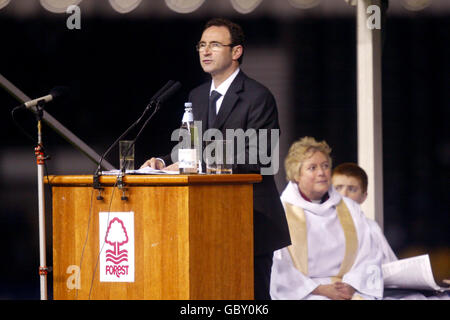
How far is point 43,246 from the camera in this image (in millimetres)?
3057

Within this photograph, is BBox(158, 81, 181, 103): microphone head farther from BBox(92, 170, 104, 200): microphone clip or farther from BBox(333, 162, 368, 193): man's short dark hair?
BBox(333, 162, 368, 193): man's short dark hair

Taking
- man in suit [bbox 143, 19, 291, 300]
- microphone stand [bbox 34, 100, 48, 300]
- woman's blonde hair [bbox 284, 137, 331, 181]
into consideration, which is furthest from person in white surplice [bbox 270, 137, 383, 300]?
microphone stand [bbox 34, 100, 48, 300]

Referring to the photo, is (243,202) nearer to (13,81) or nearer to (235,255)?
(235,255)

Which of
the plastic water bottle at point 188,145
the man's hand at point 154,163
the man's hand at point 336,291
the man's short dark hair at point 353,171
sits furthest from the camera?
the man's short dark hair at point 353,171

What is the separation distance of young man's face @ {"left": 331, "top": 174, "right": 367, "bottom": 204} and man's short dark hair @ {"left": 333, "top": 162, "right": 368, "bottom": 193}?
0.02 metres

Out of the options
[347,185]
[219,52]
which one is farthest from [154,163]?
[347,185]

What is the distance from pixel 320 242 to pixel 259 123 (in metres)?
1.57

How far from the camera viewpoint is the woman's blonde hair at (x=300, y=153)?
4945mm

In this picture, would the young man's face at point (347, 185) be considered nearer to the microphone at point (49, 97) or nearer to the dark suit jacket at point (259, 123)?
the dark suit jacket at point (259, 123)

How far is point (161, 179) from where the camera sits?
275 centimetres

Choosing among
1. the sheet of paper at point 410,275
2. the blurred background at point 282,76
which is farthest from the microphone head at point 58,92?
the sheet of paper at point 410,275

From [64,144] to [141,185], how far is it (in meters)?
2.62

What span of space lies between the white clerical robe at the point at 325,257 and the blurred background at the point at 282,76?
0.26 m
